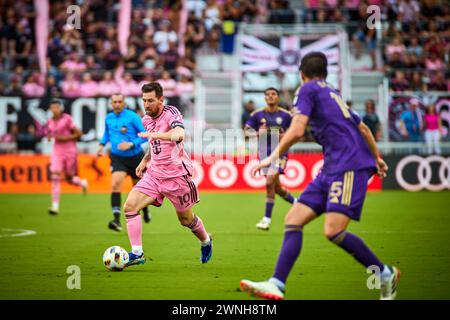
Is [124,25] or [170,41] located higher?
[124,25]

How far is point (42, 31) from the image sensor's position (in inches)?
1261

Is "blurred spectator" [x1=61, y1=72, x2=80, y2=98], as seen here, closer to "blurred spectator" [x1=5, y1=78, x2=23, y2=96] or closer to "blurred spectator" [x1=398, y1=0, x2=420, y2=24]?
"blurred spectator" [x1=5, y1=78, x2=23, y2=96]

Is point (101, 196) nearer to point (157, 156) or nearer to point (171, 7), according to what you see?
point (171, 7)

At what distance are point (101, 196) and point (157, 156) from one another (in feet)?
49.5

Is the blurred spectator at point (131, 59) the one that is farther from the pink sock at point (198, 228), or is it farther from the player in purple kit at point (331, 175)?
the player in purple kit at point (331, 175)

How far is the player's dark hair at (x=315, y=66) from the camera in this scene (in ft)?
27.8

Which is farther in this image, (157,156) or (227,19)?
(227,19)

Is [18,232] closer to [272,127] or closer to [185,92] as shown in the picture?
[272,127]

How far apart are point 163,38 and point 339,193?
2375 centimetres

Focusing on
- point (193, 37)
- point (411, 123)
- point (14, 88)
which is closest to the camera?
point (411, 123)

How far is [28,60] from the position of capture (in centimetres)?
3189

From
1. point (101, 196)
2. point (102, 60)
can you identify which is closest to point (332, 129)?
point (101, 196)

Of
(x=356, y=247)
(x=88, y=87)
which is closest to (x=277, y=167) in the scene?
(x=356, y=247)
